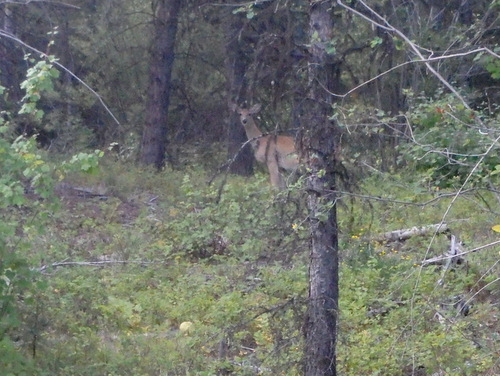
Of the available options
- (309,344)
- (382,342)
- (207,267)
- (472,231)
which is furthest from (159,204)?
(309,344)

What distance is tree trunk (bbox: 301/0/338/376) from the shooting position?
630 cm

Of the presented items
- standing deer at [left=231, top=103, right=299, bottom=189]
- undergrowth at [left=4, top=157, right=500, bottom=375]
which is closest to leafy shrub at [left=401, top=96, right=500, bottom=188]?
undergrowth at [left=4, top=157, right=500, bottom=375]

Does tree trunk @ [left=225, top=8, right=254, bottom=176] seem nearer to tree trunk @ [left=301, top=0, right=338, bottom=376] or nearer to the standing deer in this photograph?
the standing deer

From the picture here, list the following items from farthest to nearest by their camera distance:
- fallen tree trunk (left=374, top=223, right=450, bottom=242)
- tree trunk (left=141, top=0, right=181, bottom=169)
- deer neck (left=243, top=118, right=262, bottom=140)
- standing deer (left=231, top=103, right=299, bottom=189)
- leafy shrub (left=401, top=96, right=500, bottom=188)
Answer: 1. tree trunk (left=141, top=0, right=181, bottom=169)
2. deer neck (left=243, top=118, right=262, bottom=140)
3. fallen tree trunk (left=374, top=223, right=450, bottom=242)
4. standing deer (left=231, top=103, right=299, bottom=189)
5. leafy shrub (left=401, top=96, right=500, bottom=188)

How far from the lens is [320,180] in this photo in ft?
20.7

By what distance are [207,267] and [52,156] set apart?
22.8 feet

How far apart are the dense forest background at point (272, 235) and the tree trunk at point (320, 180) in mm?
70

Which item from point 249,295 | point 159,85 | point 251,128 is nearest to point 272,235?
point 249,295

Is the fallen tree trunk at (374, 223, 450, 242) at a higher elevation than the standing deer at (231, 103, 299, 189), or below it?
below

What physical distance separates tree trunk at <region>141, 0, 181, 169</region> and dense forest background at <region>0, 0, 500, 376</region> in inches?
22.7

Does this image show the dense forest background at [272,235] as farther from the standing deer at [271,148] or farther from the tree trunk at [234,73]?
the standing deer at [271,148]

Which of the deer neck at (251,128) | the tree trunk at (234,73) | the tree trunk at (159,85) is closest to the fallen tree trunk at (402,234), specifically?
the deer neck at (251,128)

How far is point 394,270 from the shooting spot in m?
9.70

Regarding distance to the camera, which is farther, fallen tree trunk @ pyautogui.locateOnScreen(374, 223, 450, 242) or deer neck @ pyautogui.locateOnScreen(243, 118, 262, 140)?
deer neck @ pyautogui.locateOnScreen(243, 118, 262, 140)
